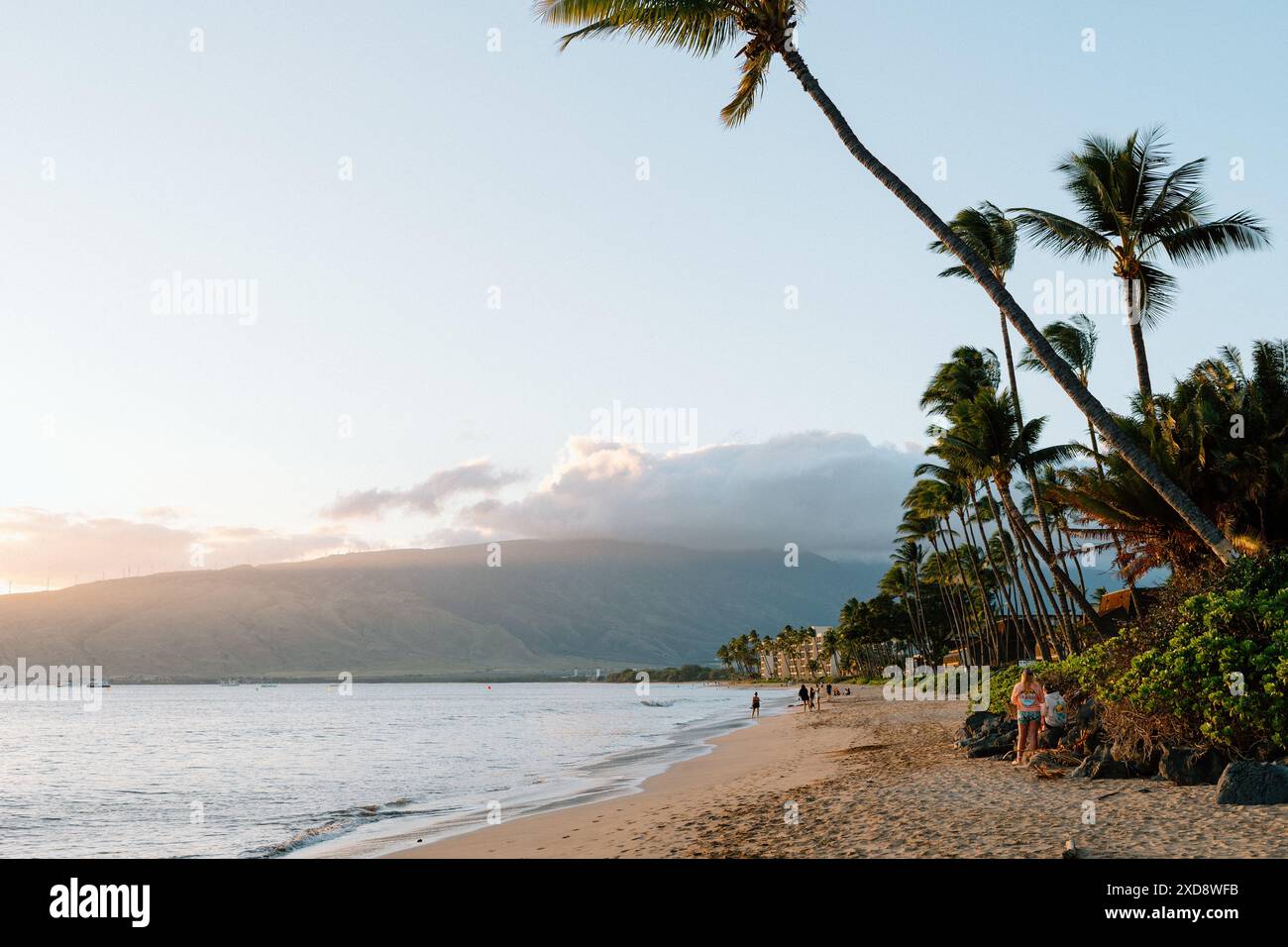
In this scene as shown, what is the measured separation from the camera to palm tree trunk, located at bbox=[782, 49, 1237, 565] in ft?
45.6

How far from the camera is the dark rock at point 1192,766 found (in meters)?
11.7

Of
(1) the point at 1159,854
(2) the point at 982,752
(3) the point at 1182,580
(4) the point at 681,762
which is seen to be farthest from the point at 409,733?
(1) the point at 1159,854

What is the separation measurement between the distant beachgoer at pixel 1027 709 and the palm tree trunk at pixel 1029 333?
11.3 ft

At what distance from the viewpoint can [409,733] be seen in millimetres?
52156

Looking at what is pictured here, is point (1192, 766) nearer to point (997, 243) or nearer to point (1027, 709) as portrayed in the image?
point (1027, 709)

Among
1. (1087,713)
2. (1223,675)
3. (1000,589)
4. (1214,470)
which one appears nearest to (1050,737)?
(1087,713)

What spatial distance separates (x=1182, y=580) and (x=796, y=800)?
8.64m

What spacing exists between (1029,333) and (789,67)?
545cm

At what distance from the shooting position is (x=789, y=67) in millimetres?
14484
